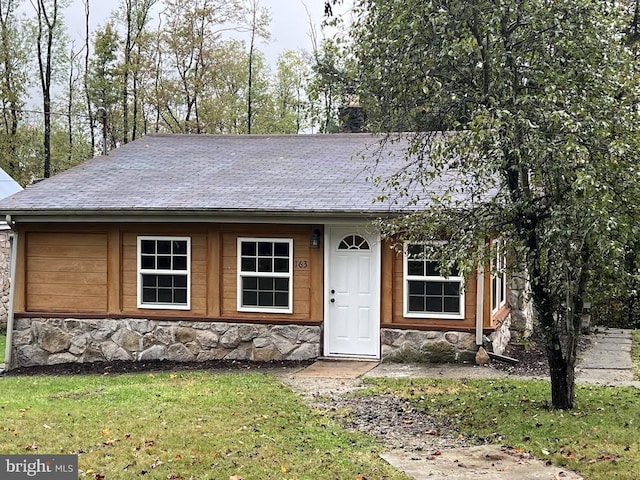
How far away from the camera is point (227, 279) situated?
474 inches

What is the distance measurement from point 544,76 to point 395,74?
1.43 meters

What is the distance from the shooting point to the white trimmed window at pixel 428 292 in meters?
11.2

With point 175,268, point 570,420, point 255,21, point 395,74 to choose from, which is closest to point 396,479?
point 570,420

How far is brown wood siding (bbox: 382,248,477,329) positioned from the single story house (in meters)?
0.02

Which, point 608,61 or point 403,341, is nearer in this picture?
point 608,61

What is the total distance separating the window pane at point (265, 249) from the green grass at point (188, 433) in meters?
2.84

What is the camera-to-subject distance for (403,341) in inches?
449

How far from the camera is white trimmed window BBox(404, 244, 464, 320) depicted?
11219mm

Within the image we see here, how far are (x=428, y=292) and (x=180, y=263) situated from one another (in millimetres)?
4215

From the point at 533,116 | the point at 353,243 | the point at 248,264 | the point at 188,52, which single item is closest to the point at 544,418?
the point at 533,116

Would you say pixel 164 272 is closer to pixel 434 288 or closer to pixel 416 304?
pixel 416 304

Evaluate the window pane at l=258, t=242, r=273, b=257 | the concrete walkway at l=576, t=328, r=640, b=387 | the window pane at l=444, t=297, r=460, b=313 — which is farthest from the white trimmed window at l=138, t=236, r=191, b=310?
the concrete walkway at l=576, t=328, r=640, b=387

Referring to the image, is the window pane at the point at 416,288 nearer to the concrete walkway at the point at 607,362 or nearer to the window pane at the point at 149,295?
the concrete walkway at the point at 607,362

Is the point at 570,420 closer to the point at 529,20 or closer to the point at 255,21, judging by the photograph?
the point at 529,20
